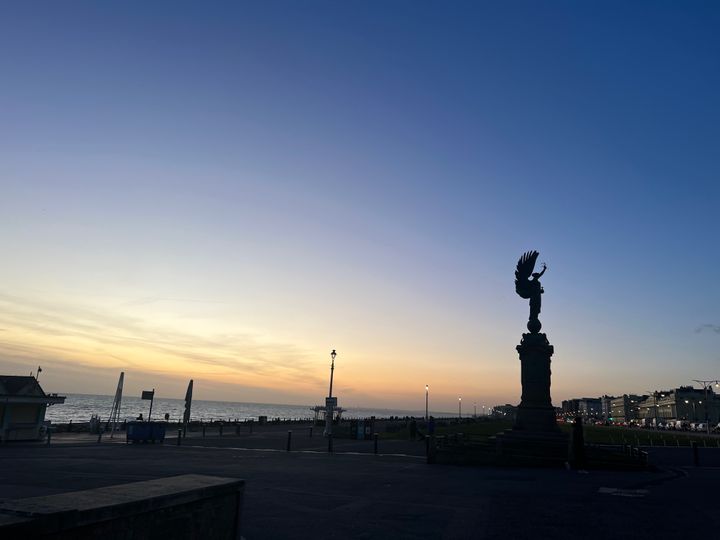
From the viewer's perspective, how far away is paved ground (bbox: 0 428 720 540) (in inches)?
415

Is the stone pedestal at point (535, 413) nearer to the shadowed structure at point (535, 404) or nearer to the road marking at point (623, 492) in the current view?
the shadowed structure at point (535, 404)

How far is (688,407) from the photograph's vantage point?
618 ft

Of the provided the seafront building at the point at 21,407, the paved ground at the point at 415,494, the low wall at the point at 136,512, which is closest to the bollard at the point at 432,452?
the paved ground at the point at 415,494

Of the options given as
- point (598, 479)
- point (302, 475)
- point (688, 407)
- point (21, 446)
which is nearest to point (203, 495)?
point (302, 475)

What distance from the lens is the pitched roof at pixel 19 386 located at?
33469mm

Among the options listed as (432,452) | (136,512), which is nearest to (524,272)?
(432,452)

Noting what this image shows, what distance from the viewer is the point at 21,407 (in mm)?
32906

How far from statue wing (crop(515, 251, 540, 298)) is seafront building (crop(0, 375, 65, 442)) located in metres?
31.1

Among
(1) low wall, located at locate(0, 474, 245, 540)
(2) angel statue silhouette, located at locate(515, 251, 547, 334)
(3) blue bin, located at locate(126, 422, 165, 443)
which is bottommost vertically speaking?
(3) blue bin, located at locate(126, 422, 165, 443)

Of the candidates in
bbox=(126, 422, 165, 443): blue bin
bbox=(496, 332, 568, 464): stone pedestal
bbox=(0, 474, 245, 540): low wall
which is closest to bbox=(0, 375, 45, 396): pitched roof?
bbox=(126, 422, 165, 443): blue bin

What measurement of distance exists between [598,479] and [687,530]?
8905 mm

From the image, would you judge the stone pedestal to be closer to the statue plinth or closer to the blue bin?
the statue plinth

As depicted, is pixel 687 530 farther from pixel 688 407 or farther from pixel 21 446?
pixel 688 407

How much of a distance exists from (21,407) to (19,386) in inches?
80.0
